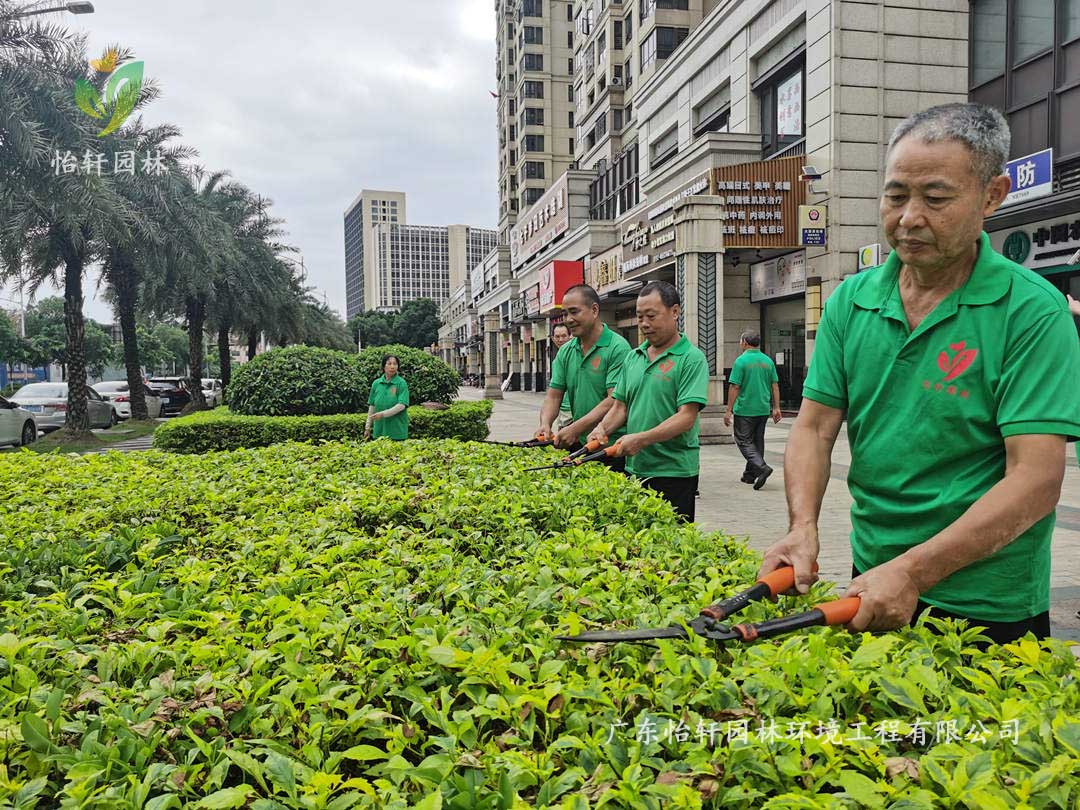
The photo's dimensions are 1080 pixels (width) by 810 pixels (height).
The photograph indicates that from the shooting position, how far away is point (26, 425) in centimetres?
1747

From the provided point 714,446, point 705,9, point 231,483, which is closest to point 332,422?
point 714,446

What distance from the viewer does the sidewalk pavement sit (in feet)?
18.3

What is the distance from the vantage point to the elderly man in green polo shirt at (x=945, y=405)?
1.85m

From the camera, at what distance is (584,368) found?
20.6 feet

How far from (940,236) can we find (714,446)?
526 inches

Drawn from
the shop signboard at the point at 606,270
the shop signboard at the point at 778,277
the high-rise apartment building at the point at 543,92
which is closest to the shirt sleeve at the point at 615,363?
the shop signboard at the point at 778,277

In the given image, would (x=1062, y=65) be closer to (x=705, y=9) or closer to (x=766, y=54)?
(x=766, y=54)

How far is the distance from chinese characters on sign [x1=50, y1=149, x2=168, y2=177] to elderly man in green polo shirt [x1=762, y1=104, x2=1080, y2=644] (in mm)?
17246

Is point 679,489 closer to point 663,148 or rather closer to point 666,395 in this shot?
point 666,395

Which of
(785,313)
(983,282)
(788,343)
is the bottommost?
(983,282)

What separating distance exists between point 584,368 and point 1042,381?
14.7 feet

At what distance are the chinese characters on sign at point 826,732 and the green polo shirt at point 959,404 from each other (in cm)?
73

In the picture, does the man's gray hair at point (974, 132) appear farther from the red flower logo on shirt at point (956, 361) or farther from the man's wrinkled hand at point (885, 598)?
the man's wrinkled hand at point (885, 598)

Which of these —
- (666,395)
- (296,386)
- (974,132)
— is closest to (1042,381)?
(974,132)
